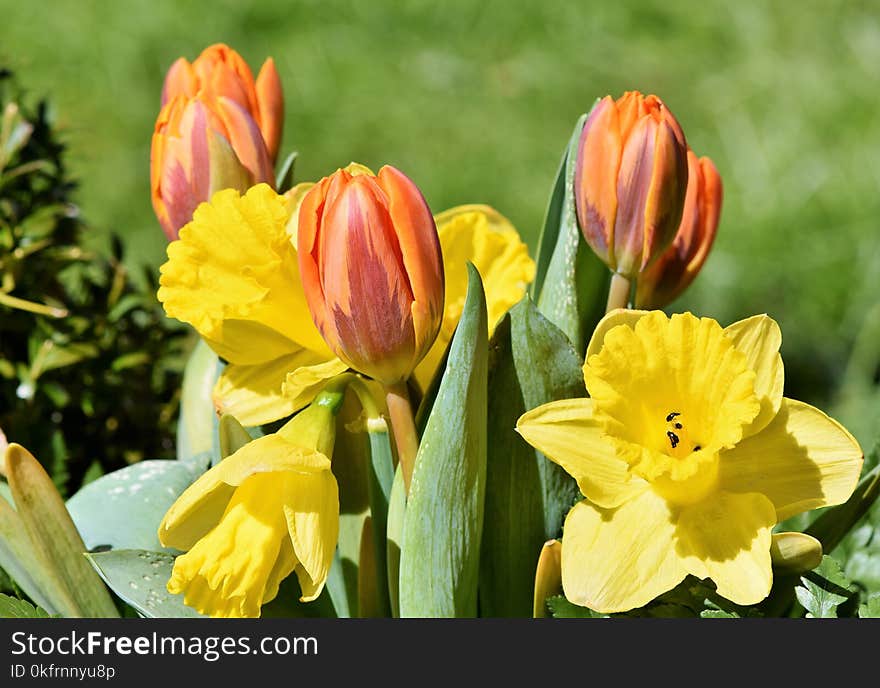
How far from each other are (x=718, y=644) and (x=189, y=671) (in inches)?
14.0

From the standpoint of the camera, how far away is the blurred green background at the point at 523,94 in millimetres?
2359

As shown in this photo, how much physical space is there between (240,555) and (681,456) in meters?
0.30

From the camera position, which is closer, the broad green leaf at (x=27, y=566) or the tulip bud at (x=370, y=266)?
the tulip bud at (x=370, y=266)

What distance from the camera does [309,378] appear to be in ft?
2.52

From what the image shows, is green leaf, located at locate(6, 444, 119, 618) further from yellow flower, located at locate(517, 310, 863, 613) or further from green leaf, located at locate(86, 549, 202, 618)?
yellow flower, located at locate(517, 310, 863, 613)

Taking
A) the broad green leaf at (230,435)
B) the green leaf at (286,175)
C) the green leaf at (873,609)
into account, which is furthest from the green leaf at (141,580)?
the green leaf at (873,609)

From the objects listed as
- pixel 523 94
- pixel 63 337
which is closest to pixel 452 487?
pixel 63 337

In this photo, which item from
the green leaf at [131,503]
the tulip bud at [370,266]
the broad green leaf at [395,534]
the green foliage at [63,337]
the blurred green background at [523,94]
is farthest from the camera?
the blurred green background at [523,94]

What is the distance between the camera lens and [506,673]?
0.76 metres

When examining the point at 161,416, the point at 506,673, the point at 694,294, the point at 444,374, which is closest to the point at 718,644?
the point at 506,673

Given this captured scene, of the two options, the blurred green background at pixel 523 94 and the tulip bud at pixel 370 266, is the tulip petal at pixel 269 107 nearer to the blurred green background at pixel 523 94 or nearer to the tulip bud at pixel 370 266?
the tulip bud at pixel 370 266

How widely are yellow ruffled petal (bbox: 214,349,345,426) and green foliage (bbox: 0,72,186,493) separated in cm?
34

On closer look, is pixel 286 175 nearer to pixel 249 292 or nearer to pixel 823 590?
pixel 249 292

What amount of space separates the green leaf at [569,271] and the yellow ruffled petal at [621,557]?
17cm
